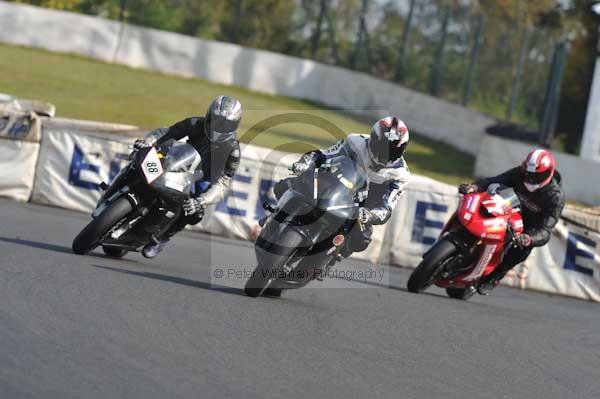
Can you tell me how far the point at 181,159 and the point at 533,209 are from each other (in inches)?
156

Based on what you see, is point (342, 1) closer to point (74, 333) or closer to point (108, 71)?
point (108, 71)

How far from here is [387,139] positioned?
8.75 metres

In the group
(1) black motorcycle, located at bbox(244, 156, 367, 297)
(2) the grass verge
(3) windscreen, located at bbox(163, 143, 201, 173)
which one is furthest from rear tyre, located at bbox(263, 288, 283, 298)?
(2) the grass verge

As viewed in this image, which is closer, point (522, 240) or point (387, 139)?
point (387, 139)

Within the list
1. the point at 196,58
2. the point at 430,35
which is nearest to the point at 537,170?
the point at 430,35

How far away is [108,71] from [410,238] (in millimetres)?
16176

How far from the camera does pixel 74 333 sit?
20.8 ft

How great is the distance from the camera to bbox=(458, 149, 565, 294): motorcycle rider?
1105 centimetres

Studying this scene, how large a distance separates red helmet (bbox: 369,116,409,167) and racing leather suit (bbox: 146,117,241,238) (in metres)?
1.49

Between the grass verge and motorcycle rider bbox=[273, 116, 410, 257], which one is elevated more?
motorcycle rider bbox=[273, 116, 410, 257]

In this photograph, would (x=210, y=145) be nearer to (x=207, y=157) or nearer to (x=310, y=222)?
(x=207, y=157)

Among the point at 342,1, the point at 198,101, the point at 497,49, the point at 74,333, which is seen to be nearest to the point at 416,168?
the point at 497,49

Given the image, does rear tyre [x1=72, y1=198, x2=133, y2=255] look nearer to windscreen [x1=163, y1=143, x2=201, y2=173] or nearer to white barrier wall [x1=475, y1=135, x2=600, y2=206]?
windscreen [x1=163, y1=143, x2=201, y2=173]

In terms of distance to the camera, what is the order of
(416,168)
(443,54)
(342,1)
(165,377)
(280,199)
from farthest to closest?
(342,1), (443,54), (416,168), (280,199), (165,377)
